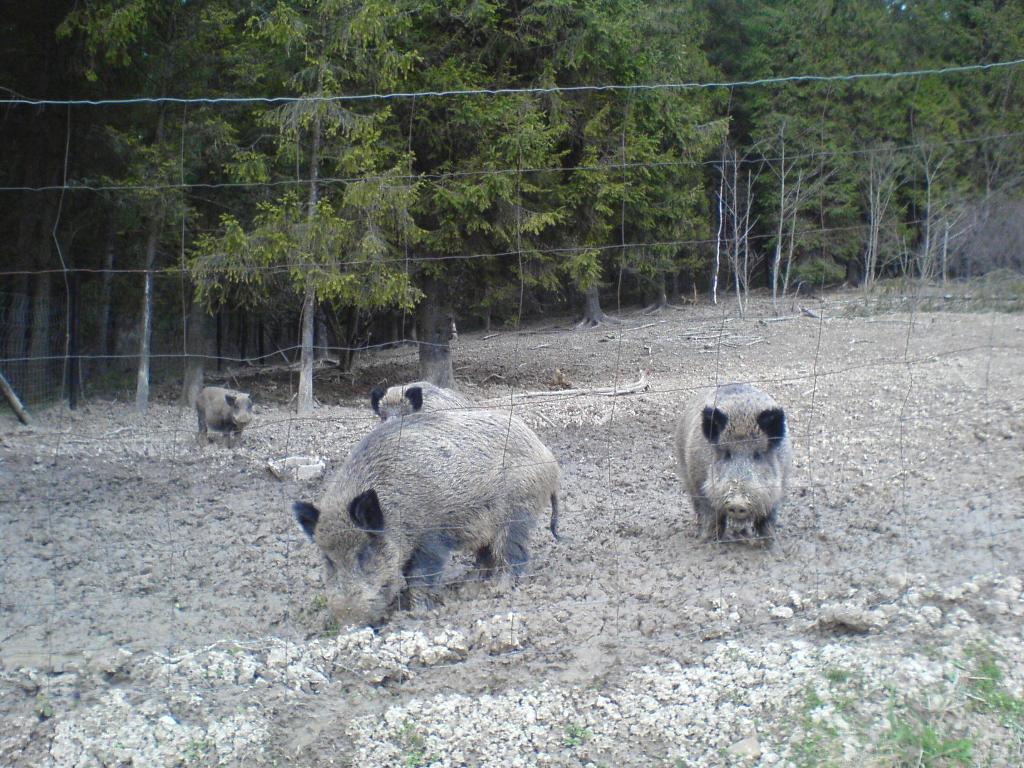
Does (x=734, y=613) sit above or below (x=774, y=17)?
below

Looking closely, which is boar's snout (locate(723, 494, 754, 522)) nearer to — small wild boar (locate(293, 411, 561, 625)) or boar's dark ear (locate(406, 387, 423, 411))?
small wild boar (locate(293, 411, 561, 625))

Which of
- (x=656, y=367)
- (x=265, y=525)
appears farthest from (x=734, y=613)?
(x=656, y=367)

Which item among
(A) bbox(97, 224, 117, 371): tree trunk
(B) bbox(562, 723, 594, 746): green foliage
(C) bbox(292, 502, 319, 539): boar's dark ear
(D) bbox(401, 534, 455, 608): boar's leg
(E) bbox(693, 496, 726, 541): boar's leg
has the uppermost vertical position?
(A) bbox(97, 224, 117, 371): tree trunk

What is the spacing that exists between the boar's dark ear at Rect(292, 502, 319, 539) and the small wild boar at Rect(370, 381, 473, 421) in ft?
6.91

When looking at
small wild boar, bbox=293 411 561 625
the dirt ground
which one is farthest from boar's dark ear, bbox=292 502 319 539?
the dirt ground

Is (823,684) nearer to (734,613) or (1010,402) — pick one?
(734,613)

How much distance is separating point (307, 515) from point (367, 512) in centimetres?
38

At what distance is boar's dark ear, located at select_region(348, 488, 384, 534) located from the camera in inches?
190

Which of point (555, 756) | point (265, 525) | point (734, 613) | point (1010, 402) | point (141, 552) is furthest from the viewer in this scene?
point (1010, 402)

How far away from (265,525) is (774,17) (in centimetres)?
1417

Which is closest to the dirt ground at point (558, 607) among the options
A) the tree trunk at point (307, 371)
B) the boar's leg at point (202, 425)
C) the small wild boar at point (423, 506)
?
the small wild boar at point (423, 506)

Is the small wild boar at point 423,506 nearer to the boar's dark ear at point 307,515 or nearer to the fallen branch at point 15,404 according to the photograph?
the boar's dark ear at point 307,515

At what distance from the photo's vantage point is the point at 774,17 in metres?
15.9

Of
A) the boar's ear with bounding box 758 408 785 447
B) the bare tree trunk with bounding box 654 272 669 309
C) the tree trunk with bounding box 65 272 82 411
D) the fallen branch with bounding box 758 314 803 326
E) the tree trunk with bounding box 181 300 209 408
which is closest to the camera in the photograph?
the boar's ear with bounding box 758 408 785 447
